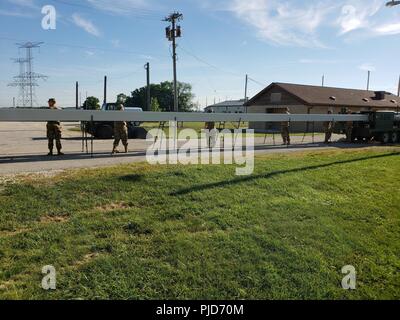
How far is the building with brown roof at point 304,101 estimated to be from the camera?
112 feet

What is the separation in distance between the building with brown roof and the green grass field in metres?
25.7

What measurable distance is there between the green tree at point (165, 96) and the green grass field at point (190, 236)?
8918cm

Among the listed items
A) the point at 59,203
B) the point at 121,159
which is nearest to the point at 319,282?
the point at 59,203

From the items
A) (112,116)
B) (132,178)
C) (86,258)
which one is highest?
(112,116)

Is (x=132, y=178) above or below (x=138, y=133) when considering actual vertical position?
below

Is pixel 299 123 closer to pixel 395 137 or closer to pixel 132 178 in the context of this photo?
pixel 395 137

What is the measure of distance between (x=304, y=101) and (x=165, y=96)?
7959 cm

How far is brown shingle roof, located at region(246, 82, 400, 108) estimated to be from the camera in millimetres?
34719

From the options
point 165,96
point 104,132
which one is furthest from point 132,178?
point 165,96

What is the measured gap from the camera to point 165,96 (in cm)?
10881

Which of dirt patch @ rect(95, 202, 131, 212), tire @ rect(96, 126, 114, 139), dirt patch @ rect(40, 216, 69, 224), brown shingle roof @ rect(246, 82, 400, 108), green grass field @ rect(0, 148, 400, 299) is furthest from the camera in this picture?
brown shingle roof @ rect(246, 82, 400, 108)

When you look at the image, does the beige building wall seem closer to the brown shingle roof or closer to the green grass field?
the brown shingle roof

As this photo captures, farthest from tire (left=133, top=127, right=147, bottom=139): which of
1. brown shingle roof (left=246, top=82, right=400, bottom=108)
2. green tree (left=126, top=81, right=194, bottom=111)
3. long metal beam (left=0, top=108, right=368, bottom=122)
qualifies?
green tree (left=126, top=81, right=194, bottom=111)
